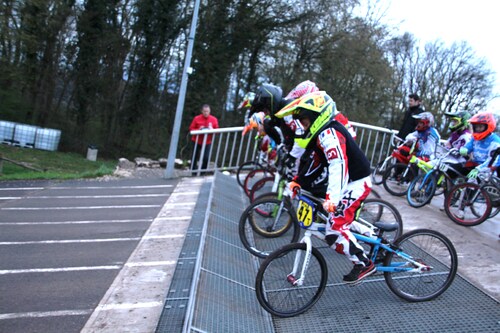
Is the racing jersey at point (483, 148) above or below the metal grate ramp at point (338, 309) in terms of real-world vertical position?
above

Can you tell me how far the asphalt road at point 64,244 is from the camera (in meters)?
4.13

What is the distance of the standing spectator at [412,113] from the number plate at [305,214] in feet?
18.1

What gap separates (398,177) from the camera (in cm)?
849

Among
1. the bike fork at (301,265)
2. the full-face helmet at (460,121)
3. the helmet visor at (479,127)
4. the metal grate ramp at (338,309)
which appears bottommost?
the metal grate ramp at (338,309)

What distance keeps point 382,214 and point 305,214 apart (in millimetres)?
1681

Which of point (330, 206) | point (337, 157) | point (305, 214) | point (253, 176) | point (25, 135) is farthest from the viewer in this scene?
point (25, 135)

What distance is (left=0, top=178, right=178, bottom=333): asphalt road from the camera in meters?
4.13

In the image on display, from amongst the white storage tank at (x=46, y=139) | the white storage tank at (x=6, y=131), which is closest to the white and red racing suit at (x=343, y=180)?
the white storage tank at (x=46, y=139)

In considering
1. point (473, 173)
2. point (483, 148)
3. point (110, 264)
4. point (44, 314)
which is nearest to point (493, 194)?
point (473, 173)

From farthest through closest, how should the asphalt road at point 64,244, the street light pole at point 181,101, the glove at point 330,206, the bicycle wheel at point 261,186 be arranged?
the street light pole at point 181,101
the bicycle wheel at point 261,186
the asphalt road at point 64,244
the glove at point 330,206

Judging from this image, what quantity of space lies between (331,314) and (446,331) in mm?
977

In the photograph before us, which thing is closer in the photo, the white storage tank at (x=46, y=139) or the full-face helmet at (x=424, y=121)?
the full-face helmet at (x=424, y=121)

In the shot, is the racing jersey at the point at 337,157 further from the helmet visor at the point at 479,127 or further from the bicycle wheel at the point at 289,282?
the helmet visor at the point at 479,127

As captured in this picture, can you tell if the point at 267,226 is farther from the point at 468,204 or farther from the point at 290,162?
the point at 468,204
